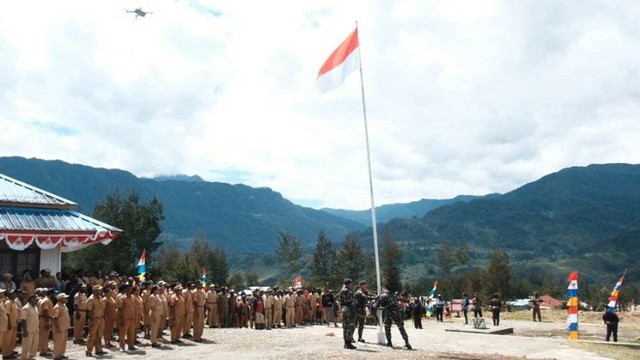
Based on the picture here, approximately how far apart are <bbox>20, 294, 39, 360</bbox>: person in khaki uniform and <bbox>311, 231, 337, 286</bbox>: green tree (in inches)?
2798

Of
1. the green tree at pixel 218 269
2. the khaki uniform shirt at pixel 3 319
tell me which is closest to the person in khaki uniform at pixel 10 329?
the khaki uniform shirt at pixel 3 319

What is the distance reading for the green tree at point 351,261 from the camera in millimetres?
81875

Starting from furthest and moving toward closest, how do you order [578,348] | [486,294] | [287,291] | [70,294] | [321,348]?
[486,294]
[287,291]
[578,348]
[70,294]
[321,348]

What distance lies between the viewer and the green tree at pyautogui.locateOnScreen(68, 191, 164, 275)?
7031cm

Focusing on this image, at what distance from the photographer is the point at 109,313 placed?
1738 cm

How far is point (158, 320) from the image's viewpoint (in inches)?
715

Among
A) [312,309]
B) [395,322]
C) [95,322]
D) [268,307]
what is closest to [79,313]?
[95,322]

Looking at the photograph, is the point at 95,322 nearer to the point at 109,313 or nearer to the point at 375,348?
the point at 109,313

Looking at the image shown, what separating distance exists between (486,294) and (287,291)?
237 ft

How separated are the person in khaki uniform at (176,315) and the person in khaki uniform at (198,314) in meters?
0.44

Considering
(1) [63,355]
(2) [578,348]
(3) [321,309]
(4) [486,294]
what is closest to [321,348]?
(1) [63,355]

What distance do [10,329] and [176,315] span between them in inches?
197

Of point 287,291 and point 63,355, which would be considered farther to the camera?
point 287,291

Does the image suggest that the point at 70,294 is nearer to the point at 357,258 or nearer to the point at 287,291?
the point at 287,291
